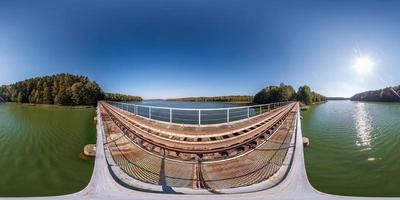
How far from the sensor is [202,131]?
1.77 m

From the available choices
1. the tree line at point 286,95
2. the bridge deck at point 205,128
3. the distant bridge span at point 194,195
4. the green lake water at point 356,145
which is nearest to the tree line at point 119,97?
the bridge deck at point 205,128

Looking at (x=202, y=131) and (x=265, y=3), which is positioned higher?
(x=265, y=3)

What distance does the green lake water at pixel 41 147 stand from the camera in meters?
1.71

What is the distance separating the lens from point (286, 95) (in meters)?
1.65

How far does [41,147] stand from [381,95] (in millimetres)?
3312

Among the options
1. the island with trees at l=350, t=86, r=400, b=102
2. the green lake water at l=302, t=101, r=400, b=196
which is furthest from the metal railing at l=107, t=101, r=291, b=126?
the island with trees at l=350, t=86, r=400, b=102

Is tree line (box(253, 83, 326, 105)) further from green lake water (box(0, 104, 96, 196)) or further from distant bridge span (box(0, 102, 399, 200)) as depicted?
green lake water (box(0, 104, 96, 196))

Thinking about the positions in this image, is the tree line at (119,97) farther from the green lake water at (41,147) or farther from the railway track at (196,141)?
the green lake water at (41,147)

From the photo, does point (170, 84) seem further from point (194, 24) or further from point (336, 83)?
point (336, 83)

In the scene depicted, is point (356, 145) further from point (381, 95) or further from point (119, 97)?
point (119, 97)

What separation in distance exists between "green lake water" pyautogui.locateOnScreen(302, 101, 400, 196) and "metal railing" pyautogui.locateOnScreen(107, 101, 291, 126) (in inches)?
20.6

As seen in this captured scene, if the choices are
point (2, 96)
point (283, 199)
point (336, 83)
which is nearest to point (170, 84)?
point (283, 199)

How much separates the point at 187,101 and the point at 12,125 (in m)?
1.70

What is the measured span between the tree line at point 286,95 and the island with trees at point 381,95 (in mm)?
342
